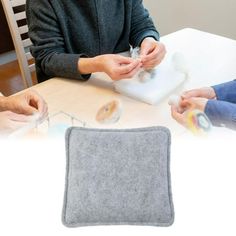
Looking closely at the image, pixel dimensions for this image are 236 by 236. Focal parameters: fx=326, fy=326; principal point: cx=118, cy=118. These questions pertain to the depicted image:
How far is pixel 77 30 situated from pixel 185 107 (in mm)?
465

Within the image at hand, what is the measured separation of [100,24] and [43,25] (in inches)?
7.1

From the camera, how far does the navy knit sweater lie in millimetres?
922

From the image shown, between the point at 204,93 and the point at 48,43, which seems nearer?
the point at 204,93

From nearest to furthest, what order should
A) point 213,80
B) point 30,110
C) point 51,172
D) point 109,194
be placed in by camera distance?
point 109,194 < point 51,172 < point 30,110 < point 213,80

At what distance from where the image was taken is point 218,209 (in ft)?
1.69

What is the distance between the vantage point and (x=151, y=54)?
0.90 m

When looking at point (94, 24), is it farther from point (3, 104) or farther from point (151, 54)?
point (3, 104)

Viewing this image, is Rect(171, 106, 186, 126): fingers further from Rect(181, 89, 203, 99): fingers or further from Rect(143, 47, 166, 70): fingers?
Rect(143, 47, 166, 70): fingers

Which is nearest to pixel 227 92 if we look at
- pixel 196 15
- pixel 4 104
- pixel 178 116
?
pixel 178 116

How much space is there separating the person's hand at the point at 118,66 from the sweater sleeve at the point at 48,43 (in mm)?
79

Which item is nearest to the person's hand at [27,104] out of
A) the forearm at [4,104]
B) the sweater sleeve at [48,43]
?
the forearm at [4,104]

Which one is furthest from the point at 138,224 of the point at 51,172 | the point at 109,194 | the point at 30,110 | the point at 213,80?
the point at 213,80

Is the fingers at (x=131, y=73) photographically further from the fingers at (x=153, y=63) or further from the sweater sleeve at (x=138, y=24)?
the sweater sleeve at (x=138, y=24)

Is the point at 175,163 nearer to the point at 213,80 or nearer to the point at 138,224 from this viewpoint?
the point at 138,224
